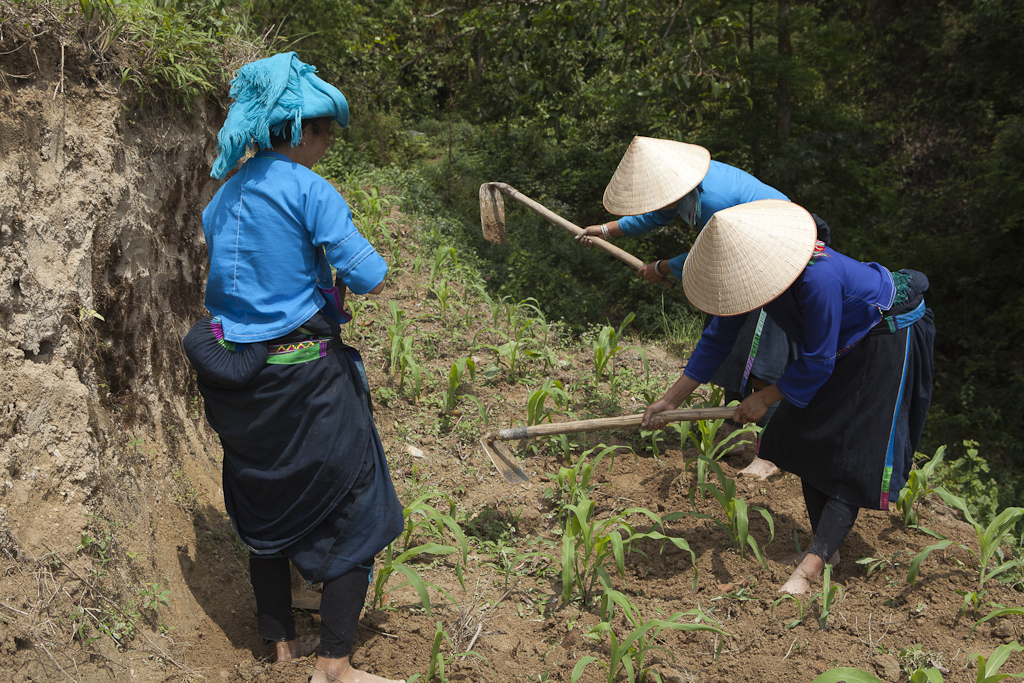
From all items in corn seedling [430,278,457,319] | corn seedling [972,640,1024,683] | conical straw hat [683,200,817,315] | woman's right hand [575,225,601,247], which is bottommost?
corn seedling [972,640,1024,683]

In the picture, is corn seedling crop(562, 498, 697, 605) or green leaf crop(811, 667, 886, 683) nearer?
green leaf crop(811, 667, 886, 683)

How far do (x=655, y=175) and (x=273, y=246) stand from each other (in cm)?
160

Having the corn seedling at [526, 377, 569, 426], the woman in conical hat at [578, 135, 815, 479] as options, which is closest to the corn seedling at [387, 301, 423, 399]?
the corn seedling at [526, 377, 569, 426]

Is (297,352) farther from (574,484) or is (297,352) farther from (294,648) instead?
(574,484)

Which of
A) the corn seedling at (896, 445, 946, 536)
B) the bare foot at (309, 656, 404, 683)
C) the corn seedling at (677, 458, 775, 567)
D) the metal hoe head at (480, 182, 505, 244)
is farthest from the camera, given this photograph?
the metal hoe head at (480, 182, 505, 244)

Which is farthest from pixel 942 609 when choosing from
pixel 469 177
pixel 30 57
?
pixel 469 177

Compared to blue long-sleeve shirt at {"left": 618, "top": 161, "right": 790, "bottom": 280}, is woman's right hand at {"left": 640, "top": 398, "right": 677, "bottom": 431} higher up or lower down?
lower down

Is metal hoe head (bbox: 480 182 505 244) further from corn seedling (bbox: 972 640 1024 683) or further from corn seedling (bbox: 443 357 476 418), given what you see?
corn seedling (bbox: 972 640 1024 683)

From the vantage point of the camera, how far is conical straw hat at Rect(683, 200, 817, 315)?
2.15 metres

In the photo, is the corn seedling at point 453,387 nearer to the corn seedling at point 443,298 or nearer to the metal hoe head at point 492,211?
the corn seedling at point 443,298

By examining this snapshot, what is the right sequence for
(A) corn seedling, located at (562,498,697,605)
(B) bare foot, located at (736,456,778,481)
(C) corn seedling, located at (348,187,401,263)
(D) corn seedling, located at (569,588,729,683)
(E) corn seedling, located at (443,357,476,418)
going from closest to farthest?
1. (D) corn seedling, located at (569,588,729,683)
2. (A) corn seedling, located at (562,498,697,605)
3. (B) bare foot, located at (736,456,778,481)
4. (E) corn seedling, located at (443,357,476,418)
5. (C) corn seedling, located at (348,187,401,263)

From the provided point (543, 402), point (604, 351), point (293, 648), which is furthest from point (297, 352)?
point (604, 351)

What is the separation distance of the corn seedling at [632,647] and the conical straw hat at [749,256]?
98cm

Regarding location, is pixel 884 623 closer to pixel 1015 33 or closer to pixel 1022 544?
pixel 1022 544
